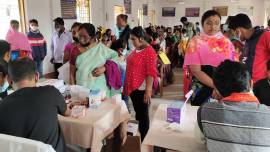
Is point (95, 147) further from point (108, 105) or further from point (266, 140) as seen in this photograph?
point (266, 140)

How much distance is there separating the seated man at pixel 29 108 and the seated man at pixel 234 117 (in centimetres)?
82

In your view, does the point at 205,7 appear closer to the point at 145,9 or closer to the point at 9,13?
the point at 145,9

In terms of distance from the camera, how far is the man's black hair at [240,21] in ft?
7.54

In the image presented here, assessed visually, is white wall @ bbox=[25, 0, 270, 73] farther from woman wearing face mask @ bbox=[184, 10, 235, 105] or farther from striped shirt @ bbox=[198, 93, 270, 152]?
striped shirt @ bbox=[198, 93, 270, 152]

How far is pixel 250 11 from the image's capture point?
15.9 m

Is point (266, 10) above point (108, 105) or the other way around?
above

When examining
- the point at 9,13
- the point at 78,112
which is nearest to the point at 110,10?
the point at 9,13

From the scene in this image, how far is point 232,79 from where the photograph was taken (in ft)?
4.07

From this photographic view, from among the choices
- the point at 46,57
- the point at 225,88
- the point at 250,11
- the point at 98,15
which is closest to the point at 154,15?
the point at 250,11

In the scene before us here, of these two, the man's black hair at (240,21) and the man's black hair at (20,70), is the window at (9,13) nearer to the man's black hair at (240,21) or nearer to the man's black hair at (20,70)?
the man's black hair at (20,70)

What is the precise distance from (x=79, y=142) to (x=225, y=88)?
1112 mm

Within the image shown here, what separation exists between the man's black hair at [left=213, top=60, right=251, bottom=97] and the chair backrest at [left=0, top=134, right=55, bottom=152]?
2.71 feet

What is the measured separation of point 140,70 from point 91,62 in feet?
1.53

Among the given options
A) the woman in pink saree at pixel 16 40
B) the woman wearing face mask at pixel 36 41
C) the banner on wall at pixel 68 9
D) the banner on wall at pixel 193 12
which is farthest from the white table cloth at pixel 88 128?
the banner on wall at pixel 193 12
